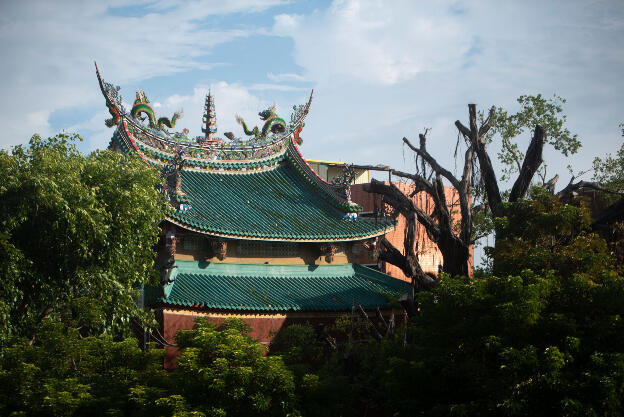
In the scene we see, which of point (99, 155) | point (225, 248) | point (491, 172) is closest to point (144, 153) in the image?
point (225, 248)

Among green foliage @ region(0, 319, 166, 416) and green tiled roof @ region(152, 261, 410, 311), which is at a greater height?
green tiled roof @ region(152, 261, 410, 311)

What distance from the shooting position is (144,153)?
67.8 feet

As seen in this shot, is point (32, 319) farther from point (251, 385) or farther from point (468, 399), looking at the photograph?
point (468, 399)

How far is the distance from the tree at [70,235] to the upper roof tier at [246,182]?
146 inches

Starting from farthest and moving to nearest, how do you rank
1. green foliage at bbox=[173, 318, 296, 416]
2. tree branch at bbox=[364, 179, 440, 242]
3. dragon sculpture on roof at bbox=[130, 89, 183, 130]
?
dragon sculpture on roof at bbox=[130, 89, 183, 130], tree branch at bbox=[364, 179, 440, 242], green foliage at bbox=[173, 318, 296, 416]

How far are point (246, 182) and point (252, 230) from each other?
2962 millimetres

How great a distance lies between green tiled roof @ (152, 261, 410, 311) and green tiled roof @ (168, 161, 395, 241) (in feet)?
3.06

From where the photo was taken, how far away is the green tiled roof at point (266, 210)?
19188 mm

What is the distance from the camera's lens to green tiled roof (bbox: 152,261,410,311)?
1764 cm

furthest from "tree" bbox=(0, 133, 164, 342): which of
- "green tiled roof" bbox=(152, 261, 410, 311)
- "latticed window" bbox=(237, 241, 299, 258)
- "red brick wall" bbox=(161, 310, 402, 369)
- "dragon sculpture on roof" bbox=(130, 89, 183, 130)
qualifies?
"dragon sculpture on roof" bbox=(130, 89, 183, 130)

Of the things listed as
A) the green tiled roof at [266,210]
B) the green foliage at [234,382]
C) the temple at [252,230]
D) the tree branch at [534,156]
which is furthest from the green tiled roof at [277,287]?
the green foliage at [234,382]

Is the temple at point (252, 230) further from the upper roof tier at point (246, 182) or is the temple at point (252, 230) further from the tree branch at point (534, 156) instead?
the tree branch at point (534, 156)

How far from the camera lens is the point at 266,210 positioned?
2069 centimetres

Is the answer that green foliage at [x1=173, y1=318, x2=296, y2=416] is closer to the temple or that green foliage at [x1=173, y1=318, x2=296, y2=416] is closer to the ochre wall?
the temple
